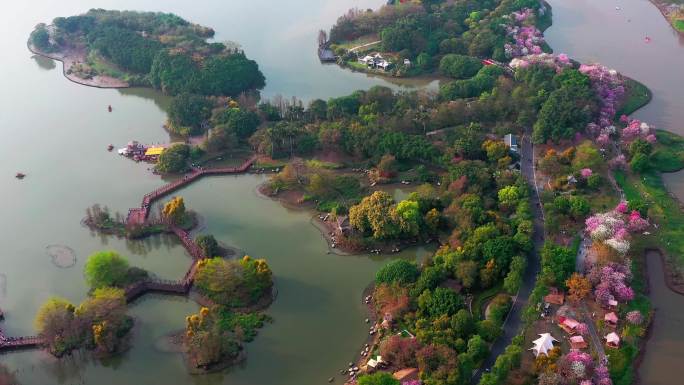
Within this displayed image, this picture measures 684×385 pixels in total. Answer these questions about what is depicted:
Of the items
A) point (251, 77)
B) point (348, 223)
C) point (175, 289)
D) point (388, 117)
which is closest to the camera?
point (175, 289)

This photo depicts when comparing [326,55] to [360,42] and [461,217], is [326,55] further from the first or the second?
[461,217]

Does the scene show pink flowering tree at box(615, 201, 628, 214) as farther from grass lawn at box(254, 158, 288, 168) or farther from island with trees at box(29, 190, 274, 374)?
grass lawn at box(254, 158, 288, 168)

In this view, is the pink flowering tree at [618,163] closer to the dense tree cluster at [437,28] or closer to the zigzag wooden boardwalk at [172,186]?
the dense tree cluster at [437,28]

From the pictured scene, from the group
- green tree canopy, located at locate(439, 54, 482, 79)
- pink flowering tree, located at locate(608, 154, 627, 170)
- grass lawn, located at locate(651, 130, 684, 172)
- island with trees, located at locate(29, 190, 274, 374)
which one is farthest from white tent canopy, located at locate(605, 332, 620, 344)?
green tree canopy, located at locate(439, 54, 482, 79)

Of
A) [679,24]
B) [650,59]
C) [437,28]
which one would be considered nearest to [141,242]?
[437,28]

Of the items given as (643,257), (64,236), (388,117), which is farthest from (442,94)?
(64,236)

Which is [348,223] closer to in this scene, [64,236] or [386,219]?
[386,219]
